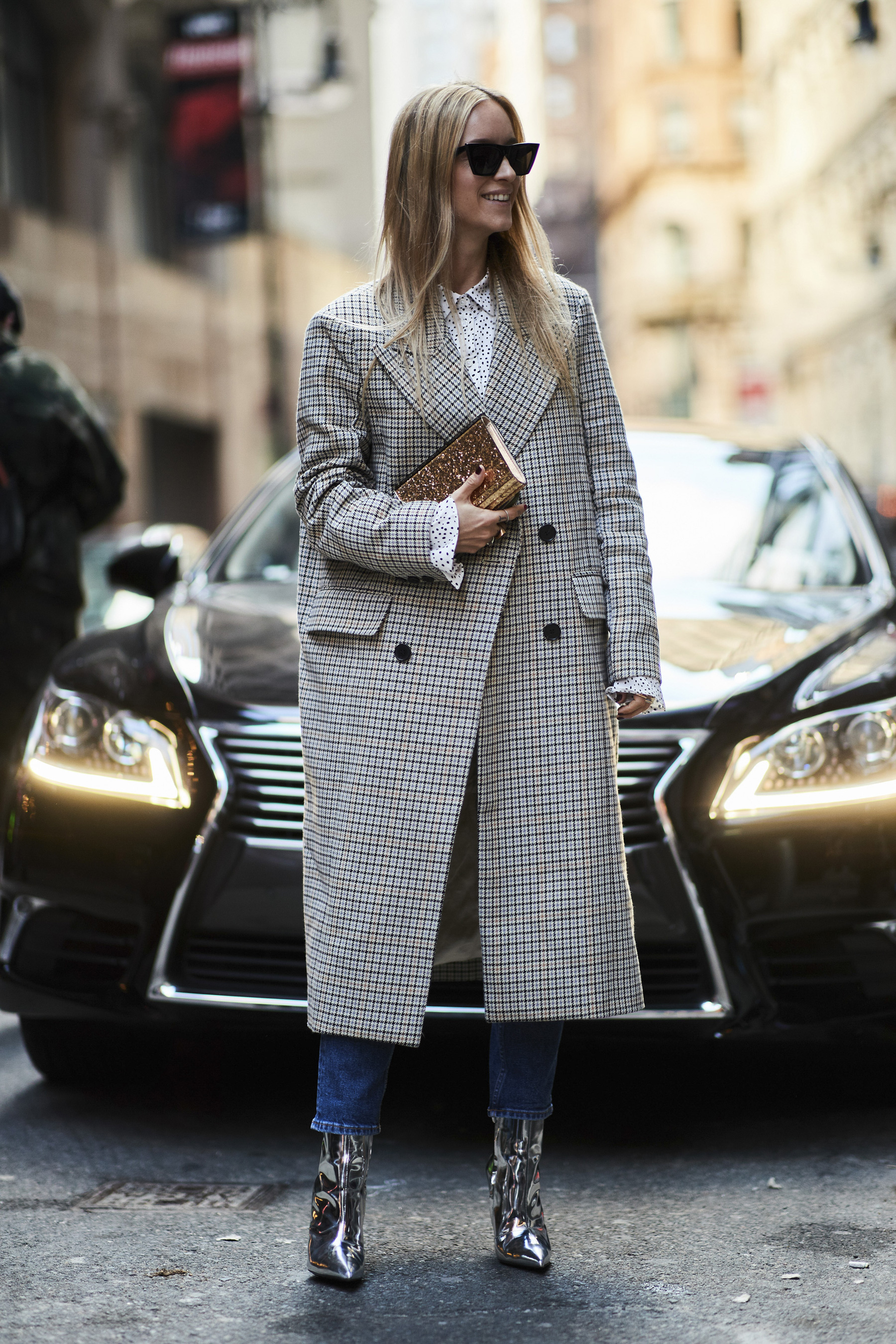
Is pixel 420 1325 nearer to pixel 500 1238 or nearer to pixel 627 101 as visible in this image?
pixel 500 1238

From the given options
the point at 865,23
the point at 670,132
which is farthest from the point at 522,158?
the point at 670,132

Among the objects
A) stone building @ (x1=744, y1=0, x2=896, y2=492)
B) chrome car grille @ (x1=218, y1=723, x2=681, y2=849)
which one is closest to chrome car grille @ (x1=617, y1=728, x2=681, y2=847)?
chrome car grille @ (x1=218, y1=723, x2=681, y2=849)

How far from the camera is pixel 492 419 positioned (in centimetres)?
299

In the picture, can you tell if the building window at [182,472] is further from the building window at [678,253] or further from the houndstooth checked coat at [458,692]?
the building window at [678,253]

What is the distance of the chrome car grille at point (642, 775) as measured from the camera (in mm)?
3455

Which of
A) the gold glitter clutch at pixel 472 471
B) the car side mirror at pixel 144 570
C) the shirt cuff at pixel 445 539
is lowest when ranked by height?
the car side mirror at pixel 144 570

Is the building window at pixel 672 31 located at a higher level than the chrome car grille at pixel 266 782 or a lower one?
higher

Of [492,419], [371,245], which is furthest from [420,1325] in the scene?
[371,245]

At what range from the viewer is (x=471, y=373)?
119 inches

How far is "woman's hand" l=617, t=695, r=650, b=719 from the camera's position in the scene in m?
2.93

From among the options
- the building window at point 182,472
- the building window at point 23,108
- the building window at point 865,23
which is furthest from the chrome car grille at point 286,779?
the building window at point 182,472

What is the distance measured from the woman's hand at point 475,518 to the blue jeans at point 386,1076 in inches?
30.8

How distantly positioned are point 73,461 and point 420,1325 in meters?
3.18

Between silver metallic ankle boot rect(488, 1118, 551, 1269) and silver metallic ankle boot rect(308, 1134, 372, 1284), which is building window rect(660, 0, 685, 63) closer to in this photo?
silver metallic ankle boot rect(488, 1118, 551, 1269)
